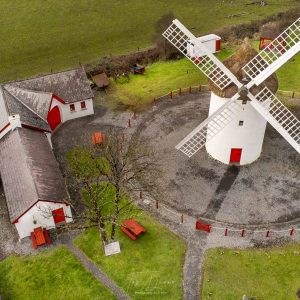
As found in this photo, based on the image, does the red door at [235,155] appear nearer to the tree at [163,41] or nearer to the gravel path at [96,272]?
Result: the gravel path at [96,272]

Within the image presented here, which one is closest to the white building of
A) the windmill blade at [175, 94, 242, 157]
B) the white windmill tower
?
the windmill blade at [175, 94, 242, 157]

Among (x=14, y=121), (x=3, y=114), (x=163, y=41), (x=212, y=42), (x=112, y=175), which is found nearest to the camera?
(x=112, y=175)

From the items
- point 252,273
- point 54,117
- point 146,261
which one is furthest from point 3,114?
point 252,273

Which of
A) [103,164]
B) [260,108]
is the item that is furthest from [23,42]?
[260,108]

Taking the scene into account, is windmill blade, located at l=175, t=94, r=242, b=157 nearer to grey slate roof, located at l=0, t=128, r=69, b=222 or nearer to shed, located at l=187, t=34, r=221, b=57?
grey slate roof, located at l=0, t=128, r=69, b=222

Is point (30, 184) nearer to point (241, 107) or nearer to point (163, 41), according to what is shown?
point (241, 107)

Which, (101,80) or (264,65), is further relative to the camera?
(101,80)

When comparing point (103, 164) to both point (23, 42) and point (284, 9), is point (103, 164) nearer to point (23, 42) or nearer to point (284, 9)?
point (23, 42)
